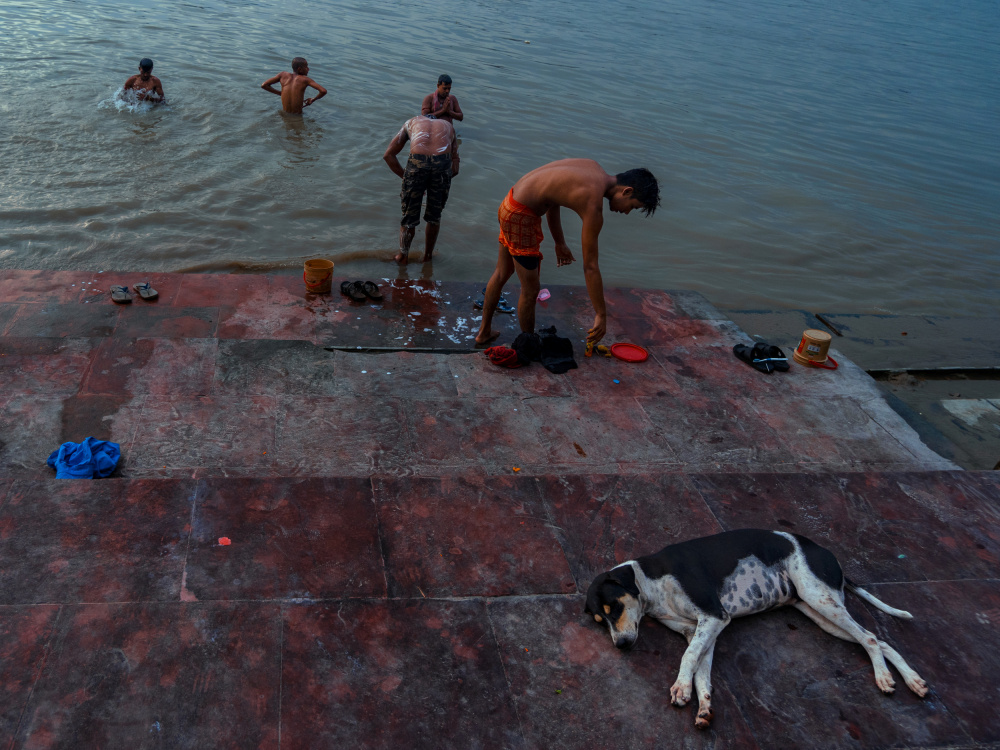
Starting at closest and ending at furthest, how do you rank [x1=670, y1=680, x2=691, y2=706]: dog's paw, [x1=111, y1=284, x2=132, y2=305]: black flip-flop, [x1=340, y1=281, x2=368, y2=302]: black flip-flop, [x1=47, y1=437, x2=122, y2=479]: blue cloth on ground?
[x1=670, y1=680, x2=691, y2=706]: dog's paw < [x1=47, y1=437, x2=122, y2=479]: blue cloth on ground < [x1=111, y1=284, x2=132, y2=305]: black flip-flop < [x1=340, y1=281, x2=368, y2=302]: black flip-flop

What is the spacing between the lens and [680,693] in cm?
281

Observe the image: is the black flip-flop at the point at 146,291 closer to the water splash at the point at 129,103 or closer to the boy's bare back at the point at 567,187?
the boy's bare back at the point at 567,187

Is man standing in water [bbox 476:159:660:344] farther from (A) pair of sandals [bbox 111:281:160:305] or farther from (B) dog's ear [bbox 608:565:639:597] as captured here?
(A) pair of sandals [bbox 111:281:160:305]

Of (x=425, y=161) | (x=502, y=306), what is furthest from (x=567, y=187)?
(x=425, y=161)

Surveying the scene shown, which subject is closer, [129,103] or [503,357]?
[503,357]

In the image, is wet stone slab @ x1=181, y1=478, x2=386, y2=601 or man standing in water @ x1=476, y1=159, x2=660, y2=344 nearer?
wet stone slab @ x1=181, y1=478, x2=386, y2=601

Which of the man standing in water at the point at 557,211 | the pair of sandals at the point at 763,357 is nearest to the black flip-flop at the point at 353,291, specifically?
the man standing in water at the point at 557,211

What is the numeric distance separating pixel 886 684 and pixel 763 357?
316cm

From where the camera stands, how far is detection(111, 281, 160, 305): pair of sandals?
5.51 m

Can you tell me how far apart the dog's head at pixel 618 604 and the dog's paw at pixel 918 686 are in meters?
1.19

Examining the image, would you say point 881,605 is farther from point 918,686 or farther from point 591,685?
point 591,685

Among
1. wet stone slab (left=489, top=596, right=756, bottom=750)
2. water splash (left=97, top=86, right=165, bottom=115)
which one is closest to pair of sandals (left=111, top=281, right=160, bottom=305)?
wet stone slab (left=489, top=596, right=756, bottom=750)

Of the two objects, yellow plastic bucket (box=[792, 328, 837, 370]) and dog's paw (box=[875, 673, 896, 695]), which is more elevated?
yellow plastic bucket (box=[792, 328, 837, 370])

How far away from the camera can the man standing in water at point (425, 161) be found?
6879 millimetres
